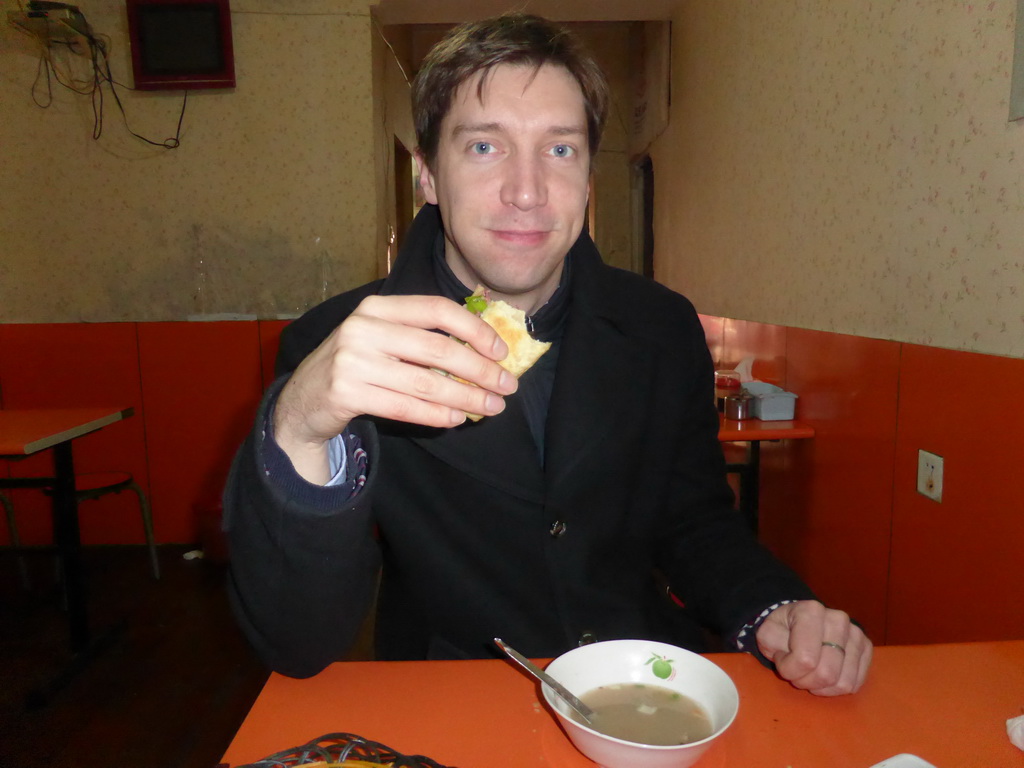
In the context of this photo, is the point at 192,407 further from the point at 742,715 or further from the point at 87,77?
the point at 742,715

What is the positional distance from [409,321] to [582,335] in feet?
2.40

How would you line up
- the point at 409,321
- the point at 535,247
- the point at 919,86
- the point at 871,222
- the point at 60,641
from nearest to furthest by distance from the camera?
the point at 409,321, the point at 535,247, the point at 919,86, the point at 871,222, the point at 60,641

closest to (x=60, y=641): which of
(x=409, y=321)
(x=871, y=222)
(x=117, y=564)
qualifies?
(x=117, y=564)

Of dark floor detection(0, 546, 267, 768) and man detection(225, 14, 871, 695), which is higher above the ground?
man detection(225, 14, 871, 695)

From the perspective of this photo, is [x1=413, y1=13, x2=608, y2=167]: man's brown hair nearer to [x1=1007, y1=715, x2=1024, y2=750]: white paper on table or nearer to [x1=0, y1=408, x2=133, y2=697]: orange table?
[x1=1007, y1=715, x2=1024, y2=750]: white paper on table

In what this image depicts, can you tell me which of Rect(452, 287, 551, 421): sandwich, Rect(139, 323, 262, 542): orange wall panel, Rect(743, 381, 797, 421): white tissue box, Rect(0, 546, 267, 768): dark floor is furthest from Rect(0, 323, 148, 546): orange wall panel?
Rect(452, 287, 551, 421): sandwich

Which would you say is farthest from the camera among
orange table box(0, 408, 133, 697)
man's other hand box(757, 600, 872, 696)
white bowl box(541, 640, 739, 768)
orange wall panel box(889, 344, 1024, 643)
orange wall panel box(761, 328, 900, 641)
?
orange table box(0, 408, 133, 697)

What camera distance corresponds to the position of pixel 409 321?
32.6 inches

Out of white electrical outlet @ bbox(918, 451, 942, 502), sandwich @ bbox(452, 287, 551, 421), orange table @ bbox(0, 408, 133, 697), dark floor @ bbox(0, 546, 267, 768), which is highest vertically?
sandwich @ bbox(452, 287, 551, 421)

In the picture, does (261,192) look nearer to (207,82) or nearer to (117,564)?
(207,82)

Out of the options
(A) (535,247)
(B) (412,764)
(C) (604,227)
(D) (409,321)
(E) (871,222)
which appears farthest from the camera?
(C) (604,227)

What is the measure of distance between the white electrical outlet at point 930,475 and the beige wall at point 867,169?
34 centimetres

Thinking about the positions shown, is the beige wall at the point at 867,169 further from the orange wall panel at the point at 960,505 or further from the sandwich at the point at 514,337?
the sandwich at the point at 514,337

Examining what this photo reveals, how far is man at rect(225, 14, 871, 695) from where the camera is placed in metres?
1.20
